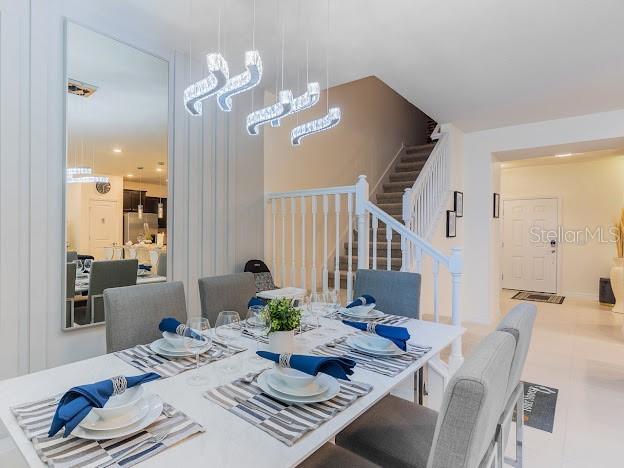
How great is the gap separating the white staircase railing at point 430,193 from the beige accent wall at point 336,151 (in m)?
1.11

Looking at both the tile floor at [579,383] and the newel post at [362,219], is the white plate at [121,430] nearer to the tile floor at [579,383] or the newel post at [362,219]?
the tile floor at [579,383]

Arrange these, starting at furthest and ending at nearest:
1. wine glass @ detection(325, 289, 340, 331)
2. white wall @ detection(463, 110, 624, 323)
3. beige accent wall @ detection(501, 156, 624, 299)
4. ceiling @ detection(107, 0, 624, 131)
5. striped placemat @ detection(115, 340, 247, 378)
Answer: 1. beige accent wall @ detection(501, 156, 624, 299)
2. white wall @ detection(463, 110, 624, 323)
3. ceiling @ detection(107, 0, 624, 131)
4. wine glass @ detection(325, 289, 340, 331)
5. striped placemat @ detection(115, 340, 247, 378)

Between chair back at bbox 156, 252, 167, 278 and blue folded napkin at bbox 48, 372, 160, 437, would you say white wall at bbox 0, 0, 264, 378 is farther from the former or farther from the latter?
blue folded napkin at bbox 48, 372, 160, 437

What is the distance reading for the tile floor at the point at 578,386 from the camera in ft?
6.77

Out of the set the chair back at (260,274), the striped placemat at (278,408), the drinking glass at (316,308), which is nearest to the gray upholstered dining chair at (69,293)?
the chair back at (260,274)

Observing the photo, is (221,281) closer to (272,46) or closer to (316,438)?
A: (316,438)

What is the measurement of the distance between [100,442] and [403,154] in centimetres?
689

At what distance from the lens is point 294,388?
Answer: 1061 mm

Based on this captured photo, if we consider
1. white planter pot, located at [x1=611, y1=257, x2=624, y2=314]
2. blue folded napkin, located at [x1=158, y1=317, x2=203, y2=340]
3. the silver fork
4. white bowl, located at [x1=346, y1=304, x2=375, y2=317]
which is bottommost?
white planter pot, located at [x1=611, y1=257, x2=624, y2=314]

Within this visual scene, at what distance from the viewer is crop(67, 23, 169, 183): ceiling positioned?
7.51 feet

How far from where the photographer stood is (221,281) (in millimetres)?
2189

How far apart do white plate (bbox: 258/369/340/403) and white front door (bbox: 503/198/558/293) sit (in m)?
7.58

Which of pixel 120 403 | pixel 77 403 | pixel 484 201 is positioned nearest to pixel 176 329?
pixel 120 403

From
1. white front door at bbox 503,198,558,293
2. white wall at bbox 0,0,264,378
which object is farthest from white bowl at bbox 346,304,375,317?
white front door at bbox 503,198,558,293
